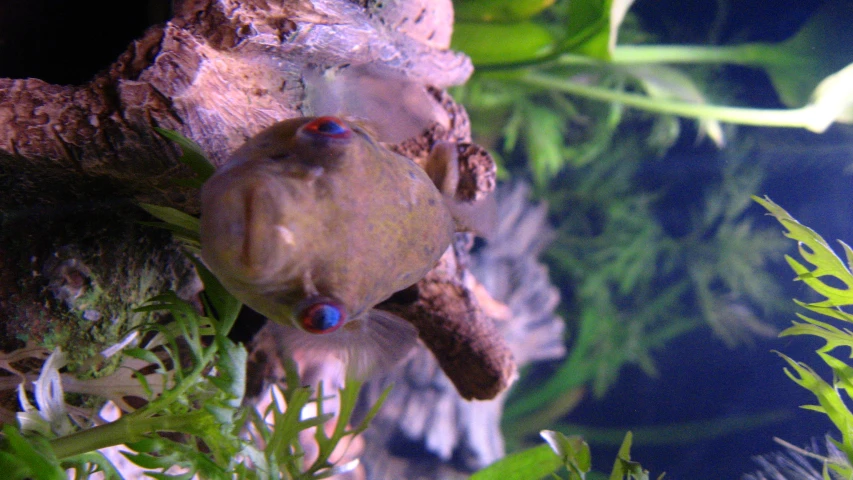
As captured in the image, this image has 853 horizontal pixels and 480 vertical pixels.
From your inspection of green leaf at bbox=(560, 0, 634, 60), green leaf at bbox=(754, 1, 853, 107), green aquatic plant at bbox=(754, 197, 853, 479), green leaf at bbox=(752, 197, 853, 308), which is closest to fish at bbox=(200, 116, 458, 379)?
green leaf at bbox=(752, 197, 853, 308)

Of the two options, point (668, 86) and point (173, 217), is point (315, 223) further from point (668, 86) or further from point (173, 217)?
point (668, 86)

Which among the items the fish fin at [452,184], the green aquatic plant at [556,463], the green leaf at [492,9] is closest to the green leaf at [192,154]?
the fish fin at [452,184]

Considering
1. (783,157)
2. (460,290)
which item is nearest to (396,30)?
(460,290)

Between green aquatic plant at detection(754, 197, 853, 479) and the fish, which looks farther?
green aquatic plant at detection(754, 197, 853, 479)

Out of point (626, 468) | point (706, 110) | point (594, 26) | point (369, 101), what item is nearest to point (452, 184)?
point (369, 101)

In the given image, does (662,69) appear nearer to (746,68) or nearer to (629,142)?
(746,68)

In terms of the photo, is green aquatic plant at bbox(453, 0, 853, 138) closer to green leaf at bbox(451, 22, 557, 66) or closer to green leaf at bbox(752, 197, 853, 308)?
green leaf at bbox(451, 22, 557, 66)
